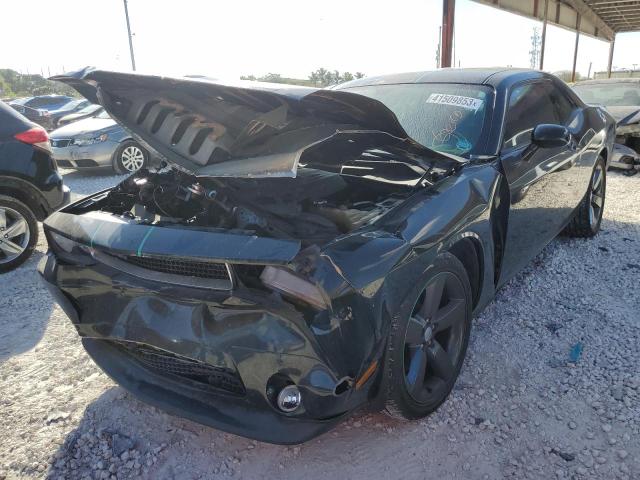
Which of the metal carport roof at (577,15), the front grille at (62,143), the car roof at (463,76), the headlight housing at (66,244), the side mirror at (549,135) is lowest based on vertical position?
the front grille at (62,143)

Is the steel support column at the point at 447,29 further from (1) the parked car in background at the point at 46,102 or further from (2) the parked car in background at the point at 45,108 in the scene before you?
(1) the parked car in background at the point at 46,102

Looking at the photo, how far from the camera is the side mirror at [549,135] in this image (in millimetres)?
3004

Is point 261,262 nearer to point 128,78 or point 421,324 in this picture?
point 421,324

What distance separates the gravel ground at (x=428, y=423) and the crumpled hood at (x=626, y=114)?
587cm

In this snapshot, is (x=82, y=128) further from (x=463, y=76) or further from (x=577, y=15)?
(x=577, y=15)

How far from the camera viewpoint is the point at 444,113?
3.20m

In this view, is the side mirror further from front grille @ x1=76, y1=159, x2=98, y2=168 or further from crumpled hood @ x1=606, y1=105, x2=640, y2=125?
front grille @ x1=76, y1=159, x2=98, y2=168

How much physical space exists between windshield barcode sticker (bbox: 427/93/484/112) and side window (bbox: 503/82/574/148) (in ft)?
0.66

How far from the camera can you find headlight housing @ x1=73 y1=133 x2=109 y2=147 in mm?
8594

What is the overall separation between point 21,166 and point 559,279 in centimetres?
456

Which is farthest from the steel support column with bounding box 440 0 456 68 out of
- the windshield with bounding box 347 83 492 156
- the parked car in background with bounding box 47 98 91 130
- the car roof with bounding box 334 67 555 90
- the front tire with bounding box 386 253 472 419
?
the parked car in background with bounding box 47 98 91 130

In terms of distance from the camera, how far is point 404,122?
3266 millimetres

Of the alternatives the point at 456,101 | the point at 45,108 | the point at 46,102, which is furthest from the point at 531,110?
the point at 46,102

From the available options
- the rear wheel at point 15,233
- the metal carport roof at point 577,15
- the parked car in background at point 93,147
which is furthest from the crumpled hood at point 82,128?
the metal carport roof at point 577,15
